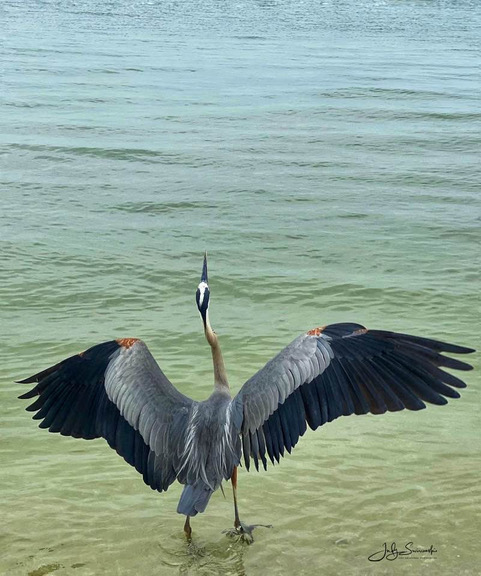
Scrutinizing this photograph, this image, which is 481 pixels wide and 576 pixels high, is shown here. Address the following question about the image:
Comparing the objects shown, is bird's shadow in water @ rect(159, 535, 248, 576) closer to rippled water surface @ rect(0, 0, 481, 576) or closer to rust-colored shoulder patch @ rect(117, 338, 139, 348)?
rippled water surface @ rect(0, 0, 481, 576)

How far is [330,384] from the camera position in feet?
16.3

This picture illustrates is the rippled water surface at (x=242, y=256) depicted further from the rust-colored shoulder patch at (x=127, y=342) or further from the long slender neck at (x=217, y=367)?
the rust-colored shoulder patch at (x=127, y=342)

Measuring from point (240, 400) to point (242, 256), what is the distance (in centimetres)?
525

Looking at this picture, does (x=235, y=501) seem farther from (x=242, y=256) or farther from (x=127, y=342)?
(x=242, y=256)

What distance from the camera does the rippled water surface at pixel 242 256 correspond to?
5.39 metres

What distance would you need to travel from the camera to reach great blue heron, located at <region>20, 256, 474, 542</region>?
4914 millimetres

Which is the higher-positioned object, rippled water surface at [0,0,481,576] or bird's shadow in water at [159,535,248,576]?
rippled water surface at [0,0,481,576]

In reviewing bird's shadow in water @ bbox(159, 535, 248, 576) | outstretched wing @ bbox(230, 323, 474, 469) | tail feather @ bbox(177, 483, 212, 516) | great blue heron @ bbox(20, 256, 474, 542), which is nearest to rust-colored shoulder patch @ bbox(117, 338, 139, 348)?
great blue heron @ bbox(20, 256, 474, 542)

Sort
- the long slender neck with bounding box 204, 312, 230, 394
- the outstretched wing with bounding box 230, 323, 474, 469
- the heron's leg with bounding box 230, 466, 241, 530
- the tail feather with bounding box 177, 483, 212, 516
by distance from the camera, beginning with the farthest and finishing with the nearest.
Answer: the long slender neck with bounding box 204, 312, 230, 394 < the heron's leg with bounding box 230, 466, 241, 530 < the outstretched wing with bounding box 230, 323, 474, 469 < the tail feather with bounding box 177, 483, 212, 516

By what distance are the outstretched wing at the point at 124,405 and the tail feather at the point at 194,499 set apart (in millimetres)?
162

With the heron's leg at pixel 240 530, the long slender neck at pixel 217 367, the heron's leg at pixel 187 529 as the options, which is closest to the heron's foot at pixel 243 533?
the heron's leg at pixel 240 530

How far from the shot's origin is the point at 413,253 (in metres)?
10.3

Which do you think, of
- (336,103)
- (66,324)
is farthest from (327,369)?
(336,103)

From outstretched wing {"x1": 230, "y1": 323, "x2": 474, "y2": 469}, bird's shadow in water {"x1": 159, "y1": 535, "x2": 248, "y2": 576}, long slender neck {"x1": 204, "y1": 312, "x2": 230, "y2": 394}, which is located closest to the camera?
outstretched wing {"x1": 230, "y1": 323, "x2": 474, "y2": 469}
